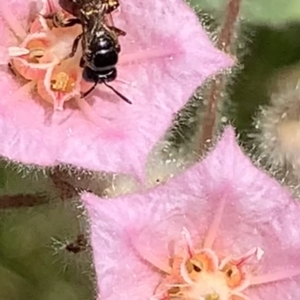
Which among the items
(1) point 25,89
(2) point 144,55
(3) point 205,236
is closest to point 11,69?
(1) point 25,89

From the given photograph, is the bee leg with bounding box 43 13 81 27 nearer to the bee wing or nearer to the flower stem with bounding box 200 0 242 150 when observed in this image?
the bee wing

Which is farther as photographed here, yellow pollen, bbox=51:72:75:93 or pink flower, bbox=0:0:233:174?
yellow pollen, bbox=51:72:75:93

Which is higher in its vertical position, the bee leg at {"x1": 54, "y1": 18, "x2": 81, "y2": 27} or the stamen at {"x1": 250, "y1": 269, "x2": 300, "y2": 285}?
the bee leg at {"x1": 54, "y1": 18, "x2": 81, "y2": 27}

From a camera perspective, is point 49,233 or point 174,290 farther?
point 49,233

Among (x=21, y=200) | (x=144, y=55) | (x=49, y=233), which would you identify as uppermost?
(x=144, y=55)

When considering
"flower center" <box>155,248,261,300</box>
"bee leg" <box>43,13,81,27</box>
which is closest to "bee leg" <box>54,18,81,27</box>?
"bee leg" <box>43,13,81,27</box>

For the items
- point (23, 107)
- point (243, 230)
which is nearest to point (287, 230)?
point (243, 230)

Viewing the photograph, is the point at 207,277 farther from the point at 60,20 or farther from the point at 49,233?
the point at 60,20
